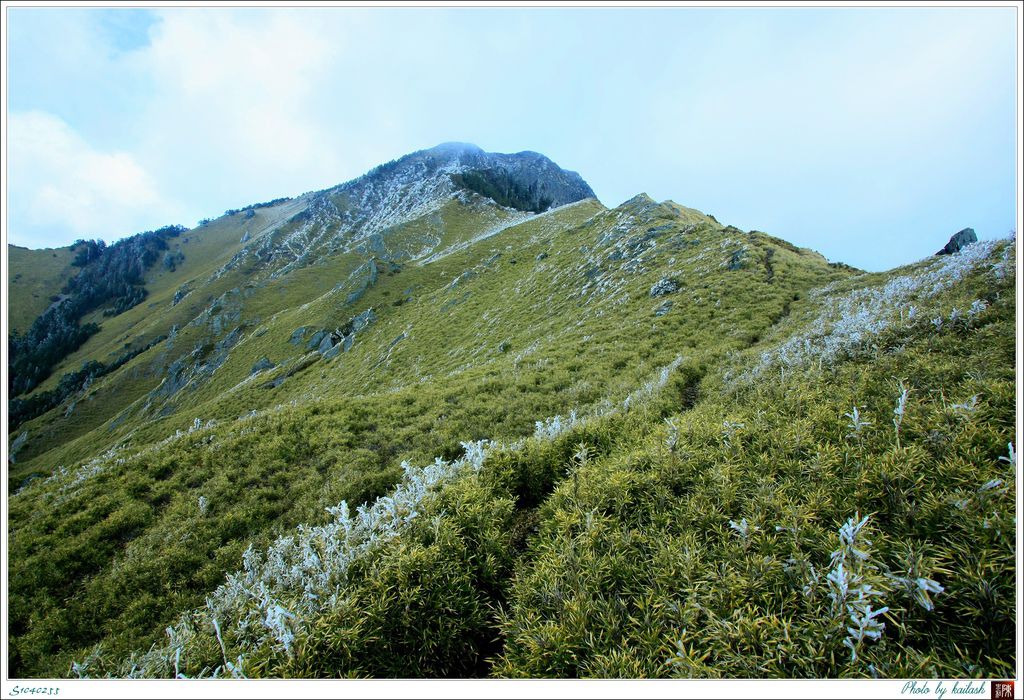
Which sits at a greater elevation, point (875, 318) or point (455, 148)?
point (455, 148)

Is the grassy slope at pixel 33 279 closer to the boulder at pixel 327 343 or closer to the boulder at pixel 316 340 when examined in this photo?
the boulder at pixel 316 340

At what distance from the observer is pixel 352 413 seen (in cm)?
1564

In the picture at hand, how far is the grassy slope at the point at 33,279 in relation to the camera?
5686 inches

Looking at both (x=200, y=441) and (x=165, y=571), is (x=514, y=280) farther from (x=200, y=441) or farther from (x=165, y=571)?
(x=165, y=571)

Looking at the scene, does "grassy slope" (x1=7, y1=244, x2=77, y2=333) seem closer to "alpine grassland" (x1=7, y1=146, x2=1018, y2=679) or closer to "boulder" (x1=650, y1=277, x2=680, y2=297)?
"alpine grassland" (x1=7, y1=146, x2=1018, y2=679)

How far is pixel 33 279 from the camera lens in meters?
163

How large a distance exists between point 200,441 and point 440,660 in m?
14.3

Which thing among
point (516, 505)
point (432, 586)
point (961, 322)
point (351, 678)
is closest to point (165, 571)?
point (351, 678)

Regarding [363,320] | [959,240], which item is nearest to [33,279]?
[363,320]

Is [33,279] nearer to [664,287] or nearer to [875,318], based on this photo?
[664,287]

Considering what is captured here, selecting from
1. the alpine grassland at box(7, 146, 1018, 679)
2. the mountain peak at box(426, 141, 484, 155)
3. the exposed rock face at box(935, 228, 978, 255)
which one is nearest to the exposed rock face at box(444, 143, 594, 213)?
the mountain peak at box(426, 141, 484, 155)

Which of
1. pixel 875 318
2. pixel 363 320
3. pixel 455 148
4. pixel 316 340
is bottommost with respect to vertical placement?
pixel 875 318

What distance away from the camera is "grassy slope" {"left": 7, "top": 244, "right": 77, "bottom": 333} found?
14441 cm

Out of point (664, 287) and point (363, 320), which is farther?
point (363, 320)
